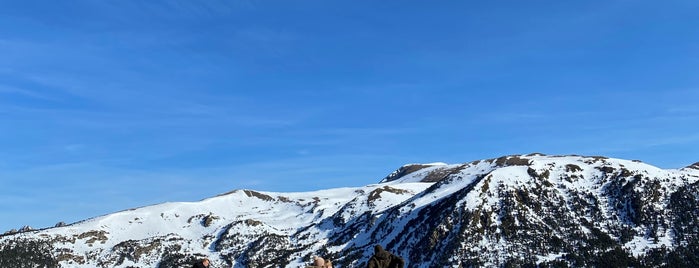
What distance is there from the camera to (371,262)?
80.5 ft

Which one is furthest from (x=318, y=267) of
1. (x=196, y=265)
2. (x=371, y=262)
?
(x=196, y=265)

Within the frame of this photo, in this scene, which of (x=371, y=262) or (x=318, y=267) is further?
(x=371, y=262)

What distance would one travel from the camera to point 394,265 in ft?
81.9

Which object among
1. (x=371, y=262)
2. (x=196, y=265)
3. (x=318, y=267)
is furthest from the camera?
(x=196, y=265)

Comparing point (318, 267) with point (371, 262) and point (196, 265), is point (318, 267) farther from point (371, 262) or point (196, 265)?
point (196, 265)

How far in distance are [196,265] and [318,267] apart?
32.4ft

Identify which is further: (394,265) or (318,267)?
(394,265)

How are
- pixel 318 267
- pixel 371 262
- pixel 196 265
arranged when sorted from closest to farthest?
pixel 318 267
pixel 371 262
pixel 196 265

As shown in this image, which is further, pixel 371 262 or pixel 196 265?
pixel 196 265

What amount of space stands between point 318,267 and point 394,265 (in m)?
4.51

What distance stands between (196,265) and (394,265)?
10173mm

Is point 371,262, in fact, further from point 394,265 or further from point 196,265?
point 196,265

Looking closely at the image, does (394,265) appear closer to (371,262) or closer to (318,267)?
(371,262)

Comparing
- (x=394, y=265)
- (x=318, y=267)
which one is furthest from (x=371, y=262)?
(x=318, y=267)
